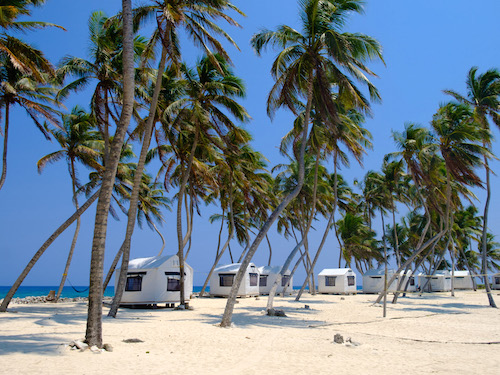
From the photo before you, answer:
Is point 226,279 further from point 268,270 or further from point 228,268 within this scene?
point 268,270

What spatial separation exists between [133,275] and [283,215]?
1878 centimetres

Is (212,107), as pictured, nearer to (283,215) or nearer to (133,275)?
(133,275)

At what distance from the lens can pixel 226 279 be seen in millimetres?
30000

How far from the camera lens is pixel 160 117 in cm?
1778

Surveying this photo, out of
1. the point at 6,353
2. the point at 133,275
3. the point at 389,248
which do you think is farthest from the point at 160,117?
the point at 389,248

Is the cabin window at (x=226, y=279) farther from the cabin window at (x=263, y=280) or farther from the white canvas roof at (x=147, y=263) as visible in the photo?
the white canvas roof at (x=147, y=263)

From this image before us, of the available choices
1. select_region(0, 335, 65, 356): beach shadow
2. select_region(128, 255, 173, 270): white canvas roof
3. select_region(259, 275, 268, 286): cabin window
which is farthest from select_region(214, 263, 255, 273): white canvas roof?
select_region(0, 335, 65, 356): beach shadow

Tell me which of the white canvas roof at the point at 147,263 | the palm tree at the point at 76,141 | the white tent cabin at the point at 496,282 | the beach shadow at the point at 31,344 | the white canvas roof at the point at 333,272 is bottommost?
the beach shadow at the point at 31,344

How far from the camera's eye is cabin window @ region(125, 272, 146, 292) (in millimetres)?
18906


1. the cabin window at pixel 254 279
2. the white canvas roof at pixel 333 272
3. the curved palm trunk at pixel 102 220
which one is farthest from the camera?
the white canvas roof at pixel 333 272

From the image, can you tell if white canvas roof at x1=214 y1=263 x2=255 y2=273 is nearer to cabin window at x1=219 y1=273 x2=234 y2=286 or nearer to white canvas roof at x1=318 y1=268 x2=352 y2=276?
Answer: cabin window at x1=219 y1=273 x2=234 y2=286

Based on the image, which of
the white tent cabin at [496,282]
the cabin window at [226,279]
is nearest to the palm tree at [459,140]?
the cabin window at [226,279]

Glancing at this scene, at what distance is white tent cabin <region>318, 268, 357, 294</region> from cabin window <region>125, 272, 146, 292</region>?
2128cm

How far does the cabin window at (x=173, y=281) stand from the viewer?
19.4 meters
